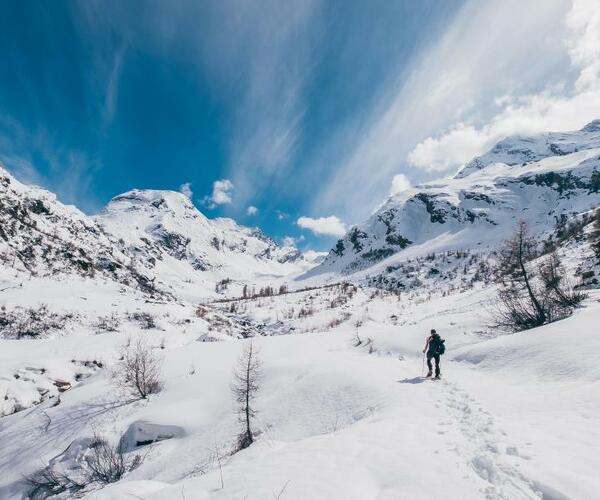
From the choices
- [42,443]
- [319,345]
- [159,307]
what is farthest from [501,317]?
[159,307]

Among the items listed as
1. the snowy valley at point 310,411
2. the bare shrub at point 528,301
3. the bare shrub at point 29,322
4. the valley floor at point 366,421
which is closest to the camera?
the valley floor at point 366,421

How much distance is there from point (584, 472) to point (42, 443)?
22.7 m

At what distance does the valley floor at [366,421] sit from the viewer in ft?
19.4

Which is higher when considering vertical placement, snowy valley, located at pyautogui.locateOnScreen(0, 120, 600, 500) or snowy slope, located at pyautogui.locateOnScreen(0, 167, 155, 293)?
snowy slope, located at pyautogui.locateOnScreen(0, 167, 155, 293)

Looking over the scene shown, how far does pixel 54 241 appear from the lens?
2325 inches

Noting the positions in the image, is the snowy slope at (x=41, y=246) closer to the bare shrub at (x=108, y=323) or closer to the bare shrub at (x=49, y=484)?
the bare shrub at (x=108, y=323)

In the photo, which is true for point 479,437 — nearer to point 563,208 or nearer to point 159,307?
point 159,307

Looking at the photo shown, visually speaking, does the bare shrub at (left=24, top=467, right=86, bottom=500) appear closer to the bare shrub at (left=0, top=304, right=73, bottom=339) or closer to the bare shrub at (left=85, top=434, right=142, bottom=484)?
the bare shrub at (left=85, top=434, right=142, bottom=484)

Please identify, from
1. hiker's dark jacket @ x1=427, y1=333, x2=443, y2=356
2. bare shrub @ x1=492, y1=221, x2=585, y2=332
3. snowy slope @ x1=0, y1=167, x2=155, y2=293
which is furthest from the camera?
snowy slope @ x1=0, y1=167, x2=155, y2=293

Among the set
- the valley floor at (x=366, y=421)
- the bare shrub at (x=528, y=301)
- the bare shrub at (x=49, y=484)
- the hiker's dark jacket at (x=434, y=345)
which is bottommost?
the bare shrub at (x=49, y=484)

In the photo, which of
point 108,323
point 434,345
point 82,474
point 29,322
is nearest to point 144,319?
point 108,323

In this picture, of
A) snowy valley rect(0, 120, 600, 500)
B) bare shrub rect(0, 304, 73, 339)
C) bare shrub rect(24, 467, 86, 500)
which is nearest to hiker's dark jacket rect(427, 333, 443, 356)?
snowy valley rect(0, 120, 600, 500)

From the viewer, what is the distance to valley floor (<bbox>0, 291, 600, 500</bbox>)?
233 inches

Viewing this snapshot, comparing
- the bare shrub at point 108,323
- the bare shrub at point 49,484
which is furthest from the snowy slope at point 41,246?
the bare shrub at point 49,484
